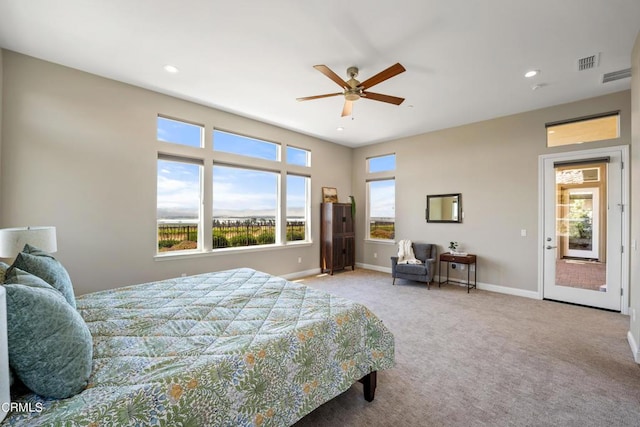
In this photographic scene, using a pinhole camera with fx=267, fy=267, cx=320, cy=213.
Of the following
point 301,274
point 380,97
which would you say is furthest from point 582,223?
point 301,274

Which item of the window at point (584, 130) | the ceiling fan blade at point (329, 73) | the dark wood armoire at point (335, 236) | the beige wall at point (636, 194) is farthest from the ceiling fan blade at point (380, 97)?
the dark wood armoire at point (335, 236)

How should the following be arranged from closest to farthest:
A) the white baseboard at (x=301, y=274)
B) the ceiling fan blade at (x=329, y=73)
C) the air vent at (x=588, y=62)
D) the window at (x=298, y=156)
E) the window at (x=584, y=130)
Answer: the ceiling fan blade at (x=329, y=73)
the air vent at (x=588, y=62)
the window at (x=584, y=130)
the white baseboard at (x=301, y=274)
the window at (x=298, y=156)

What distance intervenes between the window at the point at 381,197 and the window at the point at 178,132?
3.99m

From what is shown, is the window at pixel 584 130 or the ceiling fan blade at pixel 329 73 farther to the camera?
the window at pixel 584 130

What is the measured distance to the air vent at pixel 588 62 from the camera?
2910mm

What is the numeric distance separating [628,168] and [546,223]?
1.15 m

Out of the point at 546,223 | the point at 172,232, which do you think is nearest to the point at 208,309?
the point at 172,232

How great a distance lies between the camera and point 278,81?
11.4 feet

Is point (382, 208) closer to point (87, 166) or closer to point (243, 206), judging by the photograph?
point (243, 206)

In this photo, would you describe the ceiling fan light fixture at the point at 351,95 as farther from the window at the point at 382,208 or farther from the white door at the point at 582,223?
the white door at the point at 582,223

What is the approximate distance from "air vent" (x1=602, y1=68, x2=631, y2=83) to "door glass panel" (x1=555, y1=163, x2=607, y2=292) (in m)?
1.18

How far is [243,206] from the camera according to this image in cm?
498

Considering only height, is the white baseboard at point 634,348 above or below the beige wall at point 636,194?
below

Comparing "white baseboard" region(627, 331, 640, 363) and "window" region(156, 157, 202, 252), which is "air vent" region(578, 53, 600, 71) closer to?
"white baseboard" region(627, 331, 640, 363)
